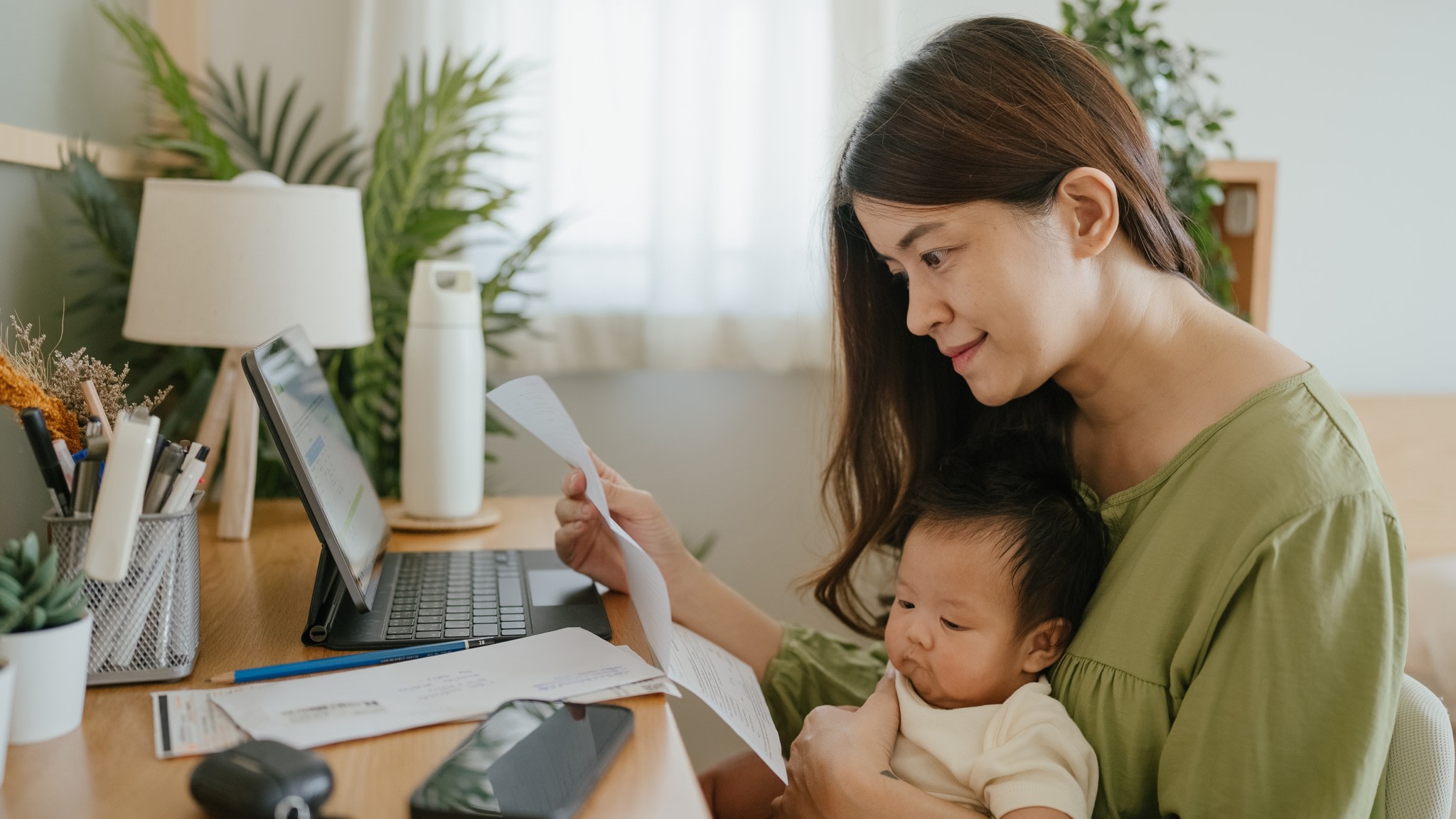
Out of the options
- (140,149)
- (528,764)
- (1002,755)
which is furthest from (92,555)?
(140,149)

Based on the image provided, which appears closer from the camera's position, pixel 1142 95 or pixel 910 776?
pixel 910 776

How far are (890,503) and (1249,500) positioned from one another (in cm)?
53

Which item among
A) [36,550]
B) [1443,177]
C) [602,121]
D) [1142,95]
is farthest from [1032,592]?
[1443,177]

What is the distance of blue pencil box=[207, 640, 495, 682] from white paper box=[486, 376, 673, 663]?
15 centimetres

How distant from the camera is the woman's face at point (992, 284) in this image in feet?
3.39

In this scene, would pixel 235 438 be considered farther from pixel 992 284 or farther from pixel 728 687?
pixel 992 284

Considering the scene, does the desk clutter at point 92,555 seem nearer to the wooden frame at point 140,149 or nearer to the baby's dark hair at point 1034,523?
the wooden frame at point 140,149

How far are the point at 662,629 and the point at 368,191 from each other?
1.26 metres

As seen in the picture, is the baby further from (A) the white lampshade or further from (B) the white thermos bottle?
(A) the white lampshade

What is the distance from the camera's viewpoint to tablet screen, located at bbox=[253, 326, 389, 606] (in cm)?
95

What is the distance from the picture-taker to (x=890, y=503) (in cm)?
138

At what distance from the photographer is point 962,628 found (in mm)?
1079

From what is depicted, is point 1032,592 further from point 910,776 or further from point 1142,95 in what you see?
point 1142,95

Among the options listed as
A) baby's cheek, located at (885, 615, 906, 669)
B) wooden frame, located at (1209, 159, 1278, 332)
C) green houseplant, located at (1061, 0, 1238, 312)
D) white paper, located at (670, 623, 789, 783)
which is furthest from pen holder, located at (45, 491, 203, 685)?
wooden frame, located at (1209, 159, 1278, 332)
